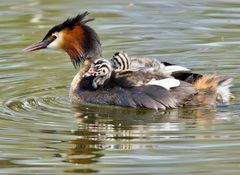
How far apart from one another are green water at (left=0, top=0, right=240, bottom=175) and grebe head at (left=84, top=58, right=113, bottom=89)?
0.28m

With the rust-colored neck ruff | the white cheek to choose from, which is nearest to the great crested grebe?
the rust-colored neck ruff

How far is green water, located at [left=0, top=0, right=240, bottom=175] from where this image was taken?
7402mm

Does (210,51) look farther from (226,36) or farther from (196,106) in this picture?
(196,106)

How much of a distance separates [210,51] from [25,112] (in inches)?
126

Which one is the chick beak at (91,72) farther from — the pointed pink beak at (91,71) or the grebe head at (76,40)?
the grebe head at (76,40)

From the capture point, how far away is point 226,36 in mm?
12312

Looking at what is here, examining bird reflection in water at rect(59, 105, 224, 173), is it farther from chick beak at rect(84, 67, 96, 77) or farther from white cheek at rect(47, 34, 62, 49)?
white cheek at rect(47, 34, 62, 49)

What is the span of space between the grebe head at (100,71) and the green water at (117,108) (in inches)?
11.1

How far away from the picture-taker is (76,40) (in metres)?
10.4

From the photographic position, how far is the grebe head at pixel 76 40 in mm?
10258

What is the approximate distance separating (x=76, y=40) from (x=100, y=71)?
0.89 m

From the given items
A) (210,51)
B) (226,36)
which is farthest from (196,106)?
(226,36)

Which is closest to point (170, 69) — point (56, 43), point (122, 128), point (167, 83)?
point (167, 83)

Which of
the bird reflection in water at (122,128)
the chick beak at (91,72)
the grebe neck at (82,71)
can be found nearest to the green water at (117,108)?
the bird reflection in water at (122,128)
